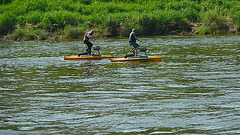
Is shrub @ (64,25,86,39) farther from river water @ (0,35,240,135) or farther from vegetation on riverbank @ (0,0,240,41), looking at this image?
river water @ (0,35,240,135)

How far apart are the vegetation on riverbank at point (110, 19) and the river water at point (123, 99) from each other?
2357cm

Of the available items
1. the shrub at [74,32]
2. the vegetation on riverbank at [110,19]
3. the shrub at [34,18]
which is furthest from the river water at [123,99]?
the shrub at [34,18]

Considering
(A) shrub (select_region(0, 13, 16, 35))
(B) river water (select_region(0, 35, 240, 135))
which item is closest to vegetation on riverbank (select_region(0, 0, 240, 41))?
(A) shrub (select_region(0, 13, 16, 35))

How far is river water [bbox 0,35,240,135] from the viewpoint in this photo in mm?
8797

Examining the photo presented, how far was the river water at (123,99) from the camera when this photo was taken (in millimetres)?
8797

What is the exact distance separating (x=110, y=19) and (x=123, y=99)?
3366cm

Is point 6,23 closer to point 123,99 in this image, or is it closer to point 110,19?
point 110,19

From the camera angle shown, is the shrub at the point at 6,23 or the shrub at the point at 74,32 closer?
the shrub at the point at 74,32

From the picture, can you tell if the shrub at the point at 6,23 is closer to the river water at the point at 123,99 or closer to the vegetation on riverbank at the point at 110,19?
the vegetation on riverbank at the point at 110,19

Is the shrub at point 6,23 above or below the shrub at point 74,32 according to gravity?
above

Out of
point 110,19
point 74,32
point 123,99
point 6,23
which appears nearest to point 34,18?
point 6,23

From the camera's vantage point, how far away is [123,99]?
459 inches

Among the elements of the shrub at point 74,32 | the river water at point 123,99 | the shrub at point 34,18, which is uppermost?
the shrub at point 34,18

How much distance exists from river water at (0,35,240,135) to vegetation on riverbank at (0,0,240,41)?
77.3 ft
